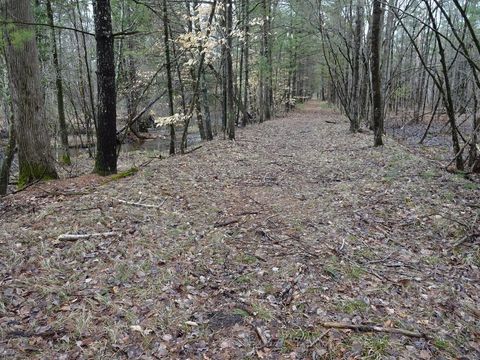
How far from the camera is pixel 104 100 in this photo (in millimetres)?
6895

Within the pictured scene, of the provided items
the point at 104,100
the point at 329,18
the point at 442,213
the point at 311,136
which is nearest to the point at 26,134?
the point at 104,100

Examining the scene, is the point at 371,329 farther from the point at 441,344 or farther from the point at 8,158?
the point at 8,158

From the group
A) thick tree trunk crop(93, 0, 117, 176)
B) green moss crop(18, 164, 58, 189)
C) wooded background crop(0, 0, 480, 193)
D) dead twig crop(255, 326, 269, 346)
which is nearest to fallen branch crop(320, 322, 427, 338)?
dead twig crop(255, 326, 269, 346)

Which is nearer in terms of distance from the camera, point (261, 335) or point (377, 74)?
point (261, 335)

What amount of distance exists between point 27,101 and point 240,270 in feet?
17.0

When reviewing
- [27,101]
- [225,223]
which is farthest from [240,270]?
[27,101]

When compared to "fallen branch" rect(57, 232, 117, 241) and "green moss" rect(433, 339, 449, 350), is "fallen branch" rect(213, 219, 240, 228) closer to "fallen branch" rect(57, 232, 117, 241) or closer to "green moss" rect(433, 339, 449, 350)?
"fallen branch" rect(57, 232, 117, 241)

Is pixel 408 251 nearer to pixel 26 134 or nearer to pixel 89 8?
pixel 26 134

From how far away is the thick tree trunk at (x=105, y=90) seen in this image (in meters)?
6.61

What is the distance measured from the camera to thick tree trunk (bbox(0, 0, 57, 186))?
6262 mm

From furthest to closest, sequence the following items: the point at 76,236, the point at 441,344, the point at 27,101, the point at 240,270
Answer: the point at 27,101, the point at 76,236, the point at 240,270, the point at 441,344

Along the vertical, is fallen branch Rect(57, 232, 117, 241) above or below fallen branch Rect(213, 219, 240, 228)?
above

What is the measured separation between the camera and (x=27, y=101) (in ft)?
21.1

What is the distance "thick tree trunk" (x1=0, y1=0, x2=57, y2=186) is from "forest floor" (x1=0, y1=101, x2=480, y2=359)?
68 cm
